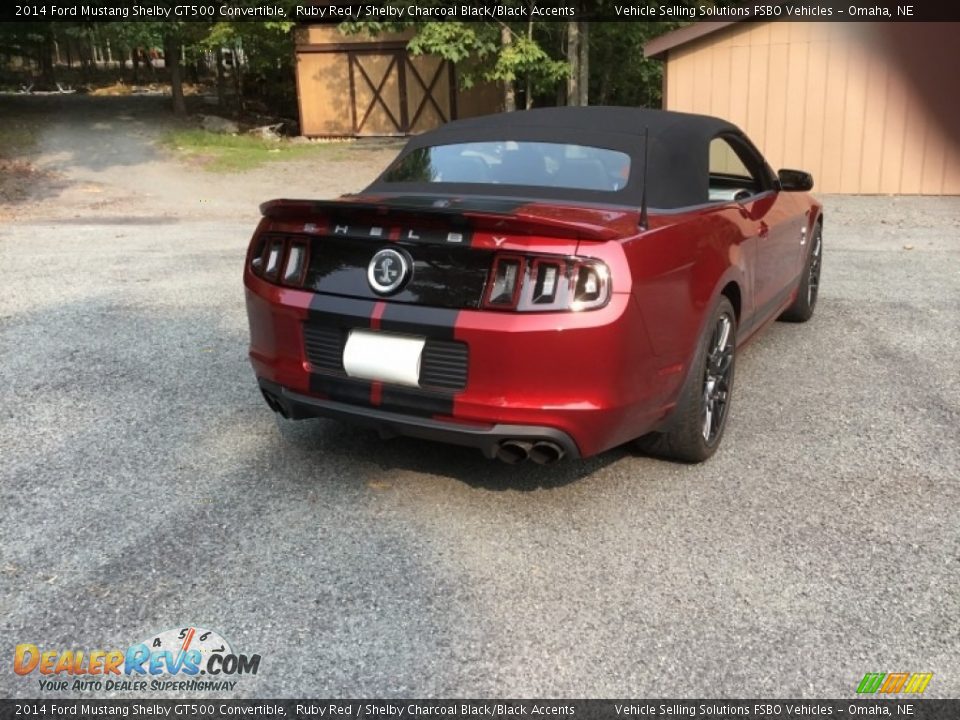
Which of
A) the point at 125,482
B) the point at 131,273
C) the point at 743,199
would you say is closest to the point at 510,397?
the point at 125,482

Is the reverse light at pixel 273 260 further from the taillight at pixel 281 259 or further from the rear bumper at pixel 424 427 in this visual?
the rear bumper at pixel 424 427

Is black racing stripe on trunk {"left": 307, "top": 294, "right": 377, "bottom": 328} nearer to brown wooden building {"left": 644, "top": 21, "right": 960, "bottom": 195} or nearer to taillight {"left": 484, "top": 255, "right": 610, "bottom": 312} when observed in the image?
taillight {"left": 484, "top": 255, "right": 610, "bottom": 312}

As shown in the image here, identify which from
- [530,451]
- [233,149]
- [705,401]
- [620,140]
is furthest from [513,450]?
[233,149]

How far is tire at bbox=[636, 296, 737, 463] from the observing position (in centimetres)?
346

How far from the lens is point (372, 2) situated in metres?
20.2

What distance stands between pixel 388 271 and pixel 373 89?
2256 centimetres

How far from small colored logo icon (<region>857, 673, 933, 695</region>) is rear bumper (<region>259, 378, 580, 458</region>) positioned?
3.78ft

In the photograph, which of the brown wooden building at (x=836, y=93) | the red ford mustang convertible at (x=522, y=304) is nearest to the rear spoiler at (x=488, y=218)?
the red ford mustang convertible at (x=522, y=304)

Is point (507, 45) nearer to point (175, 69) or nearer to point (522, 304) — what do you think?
point (175, 69)

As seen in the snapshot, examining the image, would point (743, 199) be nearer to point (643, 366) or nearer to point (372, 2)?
point (643, 366)

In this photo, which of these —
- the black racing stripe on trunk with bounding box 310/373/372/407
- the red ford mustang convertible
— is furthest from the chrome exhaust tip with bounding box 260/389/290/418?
the black racing stripe on trunk with bounding box 310/373/372/407

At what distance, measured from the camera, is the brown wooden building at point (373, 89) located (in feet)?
78.5

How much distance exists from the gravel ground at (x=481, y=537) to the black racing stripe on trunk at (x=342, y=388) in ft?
1.43

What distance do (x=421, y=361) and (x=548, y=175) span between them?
1341 millimetres
